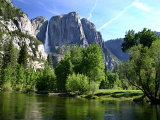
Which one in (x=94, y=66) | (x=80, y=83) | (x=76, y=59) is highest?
(x=76, y=59)

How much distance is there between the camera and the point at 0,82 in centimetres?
8519

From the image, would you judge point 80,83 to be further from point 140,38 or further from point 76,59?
point 140,38

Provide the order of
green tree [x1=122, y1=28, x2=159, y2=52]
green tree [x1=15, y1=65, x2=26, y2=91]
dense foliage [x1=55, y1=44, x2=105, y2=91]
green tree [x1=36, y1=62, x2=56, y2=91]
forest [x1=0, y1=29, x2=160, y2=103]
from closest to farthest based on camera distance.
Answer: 1. forest [x1=0, y1=29, x2=160, y2=103]
2. green tree [x1=122, y1=28, x2=159, y2=52]
3. dense foliage [x1=55, y1=44, x2=105, y2=91]
4. green tree [x1=15, y1=65, x2=26, y2=91]
5. green tree [x1=36, y1=62, x2=56, y2=91]

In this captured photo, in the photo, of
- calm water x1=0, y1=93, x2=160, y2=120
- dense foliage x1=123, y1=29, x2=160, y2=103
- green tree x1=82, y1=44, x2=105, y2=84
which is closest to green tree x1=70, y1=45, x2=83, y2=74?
green tree x1=82, y1=44, x2=105, y2=84

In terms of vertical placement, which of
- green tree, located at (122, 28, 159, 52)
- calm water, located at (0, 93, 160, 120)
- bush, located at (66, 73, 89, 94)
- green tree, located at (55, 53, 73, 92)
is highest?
green tree, located at (122, 28, 159, 52)

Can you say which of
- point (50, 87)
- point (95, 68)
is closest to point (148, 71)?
point (95, 68)

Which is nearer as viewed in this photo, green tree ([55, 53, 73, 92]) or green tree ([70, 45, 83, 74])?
green tree ([70, 45, 83, 74])

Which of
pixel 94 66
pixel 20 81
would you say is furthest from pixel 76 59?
pixel 20 81

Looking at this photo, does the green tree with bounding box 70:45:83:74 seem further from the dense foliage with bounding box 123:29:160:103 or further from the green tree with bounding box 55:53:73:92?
the dense foliage with bounding box 123:29:160:103

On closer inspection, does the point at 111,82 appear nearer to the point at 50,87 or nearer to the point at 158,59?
the point at 50,87

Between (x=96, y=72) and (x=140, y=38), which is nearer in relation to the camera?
(x=140, y=38)

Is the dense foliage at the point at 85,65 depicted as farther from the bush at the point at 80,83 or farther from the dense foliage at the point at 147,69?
the dense foliage at the point at 147,69

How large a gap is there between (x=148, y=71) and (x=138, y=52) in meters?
5.27

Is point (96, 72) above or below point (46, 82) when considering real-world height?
above
